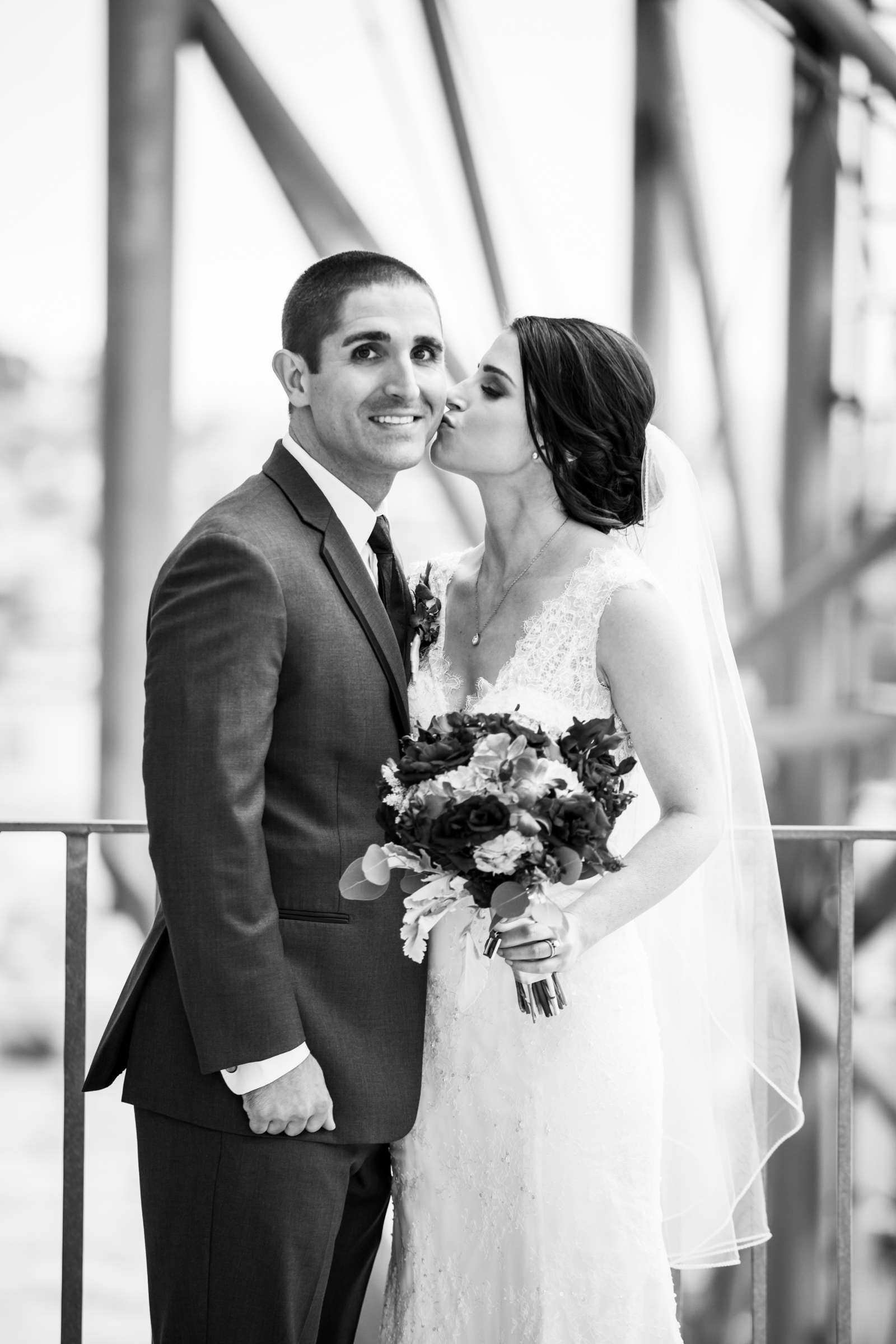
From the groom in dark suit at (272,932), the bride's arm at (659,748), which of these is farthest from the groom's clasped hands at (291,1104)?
the bride's arm at (659,748)

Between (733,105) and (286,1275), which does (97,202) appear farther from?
(286,1275)

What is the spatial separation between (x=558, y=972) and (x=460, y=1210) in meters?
0.41

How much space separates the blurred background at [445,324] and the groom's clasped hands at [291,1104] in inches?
185

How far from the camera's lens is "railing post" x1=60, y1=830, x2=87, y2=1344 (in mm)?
2199

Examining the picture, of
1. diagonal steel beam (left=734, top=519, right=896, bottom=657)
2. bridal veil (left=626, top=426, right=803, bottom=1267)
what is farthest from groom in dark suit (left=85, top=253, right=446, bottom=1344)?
diagonal steel beam (left=734, top=519, right=896, bottom=657)

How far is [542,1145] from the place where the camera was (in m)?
1.93

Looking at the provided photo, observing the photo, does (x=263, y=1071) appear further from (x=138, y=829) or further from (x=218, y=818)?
(x=138, y=829)

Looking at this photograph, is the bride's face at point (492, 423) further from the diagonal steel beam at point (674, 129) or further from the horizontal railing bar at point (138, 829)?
the diagonal steel beam at point (674, 129)

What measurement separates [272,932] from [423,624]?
0.67 meters

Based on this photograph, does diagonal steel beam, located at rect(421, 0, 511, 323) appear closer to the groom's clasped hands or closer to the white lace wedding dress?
the white lace wedding dress

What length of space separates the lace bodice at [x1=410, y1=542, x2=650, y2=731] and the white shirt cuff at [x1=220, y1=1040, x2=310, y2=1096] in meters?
0.58

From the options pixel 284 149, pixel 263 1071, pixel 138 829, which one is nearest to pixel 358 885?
pixel 263 1071

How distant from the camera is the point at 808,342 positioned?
7148mm

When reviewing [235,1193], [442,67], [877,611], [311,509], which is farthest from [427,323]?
[877,611]
